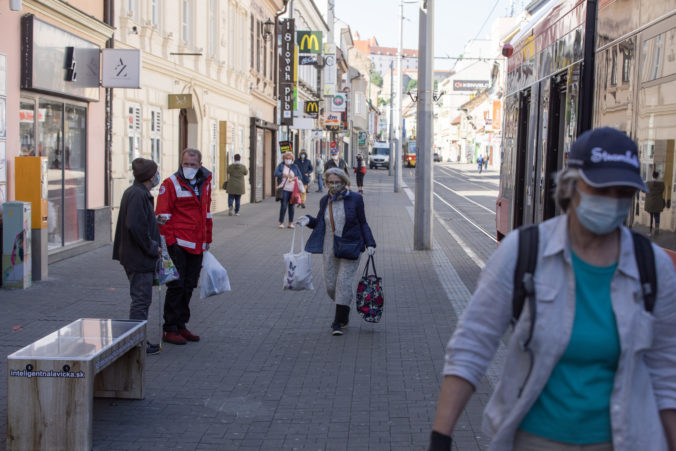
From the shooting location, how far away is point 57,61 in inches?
515

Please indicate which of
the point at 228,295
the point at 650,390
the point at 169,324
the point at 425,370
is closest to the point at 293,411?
the point at 425,370

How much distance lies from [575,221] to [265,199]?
30.0m

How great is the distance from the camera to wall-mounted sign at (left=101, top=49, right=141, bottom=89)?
14.1m

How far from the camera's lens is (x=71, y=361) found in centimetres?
489

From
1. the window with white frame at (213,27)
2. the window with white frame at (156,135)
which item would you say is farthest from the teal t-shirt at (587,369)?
the window with white frame at (213,27)

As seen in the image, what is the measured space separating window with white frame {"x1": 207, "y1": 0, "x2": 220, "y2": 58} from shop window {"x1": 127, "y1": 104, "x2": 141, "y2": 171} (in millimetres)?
Result: 7030

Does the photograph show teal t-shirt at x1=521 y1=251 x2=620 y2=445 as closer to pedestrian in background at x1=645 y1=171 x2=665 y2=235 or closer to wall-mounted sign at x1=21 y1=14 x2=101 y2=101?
pedestrian in background at x1=645 y1=171 x2=665 y2=235

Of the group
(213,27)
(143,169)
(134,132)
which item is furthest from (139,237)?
(213,27)

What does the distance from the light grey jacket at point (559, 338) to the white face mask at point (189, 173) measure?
5.47 metres

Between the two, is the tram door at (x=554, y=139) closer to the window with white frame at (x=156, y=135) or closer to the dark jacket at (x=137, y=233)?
the dark jacket at (x=137, y=233)

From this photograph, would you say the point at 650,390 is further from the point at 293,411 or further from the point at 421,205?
the point at 421,205

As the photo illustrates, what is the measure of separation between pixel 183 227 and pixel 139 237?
0.75m

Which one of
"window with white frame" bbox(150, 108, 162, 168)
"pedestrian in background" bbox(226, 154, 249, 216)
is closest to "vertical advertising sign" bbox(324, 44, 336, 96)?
"pedestrian in background" bbox(226, 154, 249, 216)

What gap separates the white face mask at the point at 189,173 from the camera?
769cm
